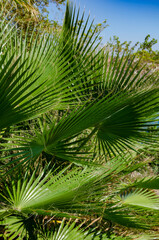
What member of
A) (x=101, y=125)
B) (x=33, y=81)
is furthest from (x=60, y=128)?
(x=101, y=125)

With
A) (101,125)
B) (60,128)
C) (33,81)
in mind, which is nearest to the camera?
(33,81)

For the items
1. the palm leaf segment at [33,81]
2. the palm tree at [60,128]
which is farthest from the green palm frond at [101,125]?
the palm leaf segment at [33,81]

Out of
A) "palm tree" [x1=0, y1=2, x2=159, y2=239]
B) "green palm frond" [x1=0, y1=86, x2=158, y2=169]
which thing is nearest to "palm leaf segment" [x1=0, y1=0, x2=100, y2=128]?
"palm tree" [x1=0, y1=2, x2=159, y2=239]

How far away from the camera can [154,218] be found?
2.09 meters

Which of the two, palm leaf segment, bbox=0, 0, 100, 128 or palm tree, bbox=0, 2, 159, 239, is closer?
palm leaf segment, bbox=0, 0, 100, 128

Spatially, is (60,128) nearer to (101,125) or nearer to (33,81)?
(33,81)

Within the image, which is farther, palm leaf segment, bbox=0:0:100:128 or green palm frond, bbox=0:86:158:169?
green palm frond, bbox=0:86:158:169

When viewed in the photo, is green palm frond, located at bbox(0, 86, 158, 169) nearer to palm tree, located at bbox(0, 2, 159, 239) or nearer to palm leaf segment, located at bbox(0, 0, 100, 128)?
palm tree, located at bbox(0, 2, 159, 239)

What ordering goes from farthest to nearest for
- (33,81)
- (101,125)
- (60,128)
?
(101,125) < (60,128) < (33,81)

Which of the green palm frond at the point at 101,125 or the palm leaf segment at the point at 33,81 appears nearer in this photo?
the palm leaf segment at the point at 33,81

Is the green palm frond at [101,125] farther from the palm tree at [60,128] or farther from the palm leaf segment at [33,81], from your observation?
the palm leaf segment at [33,81]

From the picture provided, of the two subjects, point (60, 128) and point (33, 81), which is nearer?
point (33, 81)

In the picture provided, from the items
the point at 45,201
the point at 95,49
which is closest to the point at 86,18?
the point at 95,49

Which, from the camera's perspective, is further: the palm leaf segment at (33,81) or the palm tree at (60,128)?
the palm tree at (60,128)
